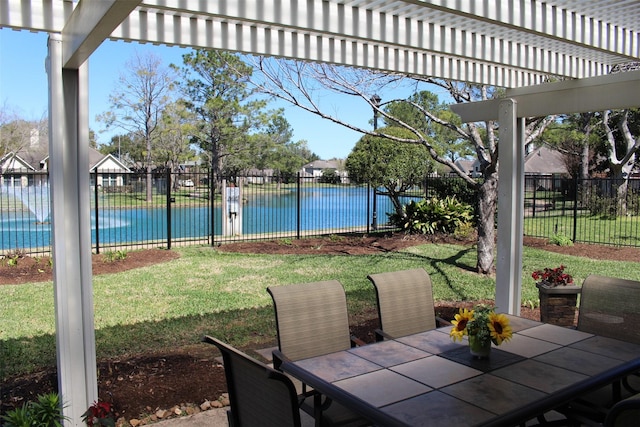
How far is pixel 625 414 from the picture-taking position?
155 cm

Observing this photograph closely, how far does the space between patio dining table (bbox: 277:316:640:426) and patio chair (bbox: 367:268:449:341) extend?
48 cm

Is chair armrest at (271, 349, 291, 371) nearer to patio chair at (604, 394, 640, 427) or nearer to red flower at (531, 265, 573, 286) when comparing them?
patio chair at (604, 394, 640, 427)

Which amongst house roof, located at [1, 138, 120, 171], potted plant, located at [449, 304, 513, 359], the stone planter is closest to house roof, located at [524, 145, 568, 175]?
house roof, located at [1, 138, 120, 171]

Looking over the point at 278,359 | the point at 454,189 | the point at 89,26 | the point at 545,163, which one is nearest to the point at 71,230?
the point at 89,26

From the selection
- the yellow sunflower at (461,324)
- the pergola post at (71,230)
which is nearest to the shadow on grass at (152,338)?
the pergola post at (71,230)

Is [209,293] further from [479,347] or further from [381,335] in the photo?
[479,347]

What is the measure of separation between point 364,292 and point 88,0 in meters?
5.64

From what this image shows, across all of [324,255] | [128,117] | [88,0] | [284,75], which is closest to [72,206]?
[88,0]

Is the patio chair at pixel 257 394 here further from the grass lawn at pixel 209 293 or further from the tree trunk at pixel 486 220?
the tree trunk at pixel 486 220

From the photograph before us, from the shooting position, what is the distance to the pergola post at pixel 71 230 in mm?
2658

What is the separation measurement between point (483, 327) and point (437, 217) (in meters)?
9.81

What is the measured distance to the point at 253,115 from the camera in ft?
88.4

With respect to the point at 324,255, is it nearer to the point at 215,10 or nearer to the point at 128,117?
the point at 215,10

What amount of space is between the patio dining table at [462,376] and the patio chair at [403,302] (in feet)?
1.59
